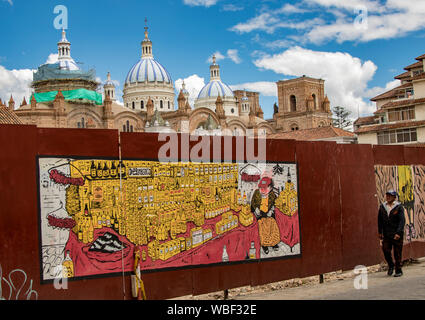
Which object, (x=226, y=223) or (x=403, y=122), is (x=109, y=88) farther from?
(x=226, y=223)

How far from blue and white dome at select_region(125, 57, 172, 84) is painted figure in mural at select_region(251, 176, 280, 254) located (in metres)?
78.1

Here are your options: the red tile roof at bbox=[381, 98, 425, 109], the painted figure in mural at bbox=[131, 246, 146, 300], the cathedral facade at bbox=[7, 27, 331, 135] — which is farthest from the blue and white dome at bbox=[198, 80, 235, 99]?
the painted figure in mural at bbox=[131, 246, 146, 300]

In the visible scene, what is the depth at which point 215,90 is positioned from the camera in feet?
319

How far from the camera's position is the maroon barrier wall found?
22.4 feet

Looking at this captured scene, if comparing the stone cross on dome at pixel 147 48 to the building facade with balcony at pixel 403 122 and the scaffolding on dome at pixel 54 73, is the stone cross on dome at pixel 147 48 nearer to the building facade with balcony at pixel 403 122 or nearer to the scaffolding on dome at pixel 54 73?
the scaffolding on dome at pixel 54 73

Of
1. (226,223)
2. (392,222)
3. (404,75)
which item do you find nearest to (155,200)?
(226,223)

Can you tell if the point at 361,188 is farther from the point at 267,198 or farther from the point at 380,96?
the point at 380,96

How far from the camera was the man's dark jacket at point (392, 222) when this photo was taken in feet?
33.0

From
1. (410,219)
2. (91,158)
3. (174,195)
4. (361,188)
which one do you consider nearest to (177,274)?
(174,195)

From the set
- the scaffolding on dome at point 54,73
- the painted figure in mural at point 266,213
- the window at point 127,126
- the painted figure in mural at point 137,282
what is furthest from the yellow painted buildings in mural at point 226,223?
the scaffolding on dome at point 54,73

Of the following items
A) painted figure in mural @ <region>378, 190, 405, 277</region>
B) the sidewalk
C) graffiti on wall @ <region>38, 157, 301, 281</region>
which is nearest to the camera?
graffiti on wall @ <region>38, 157, 301, 281</region>

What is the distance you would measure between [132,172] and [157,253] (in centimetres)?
124

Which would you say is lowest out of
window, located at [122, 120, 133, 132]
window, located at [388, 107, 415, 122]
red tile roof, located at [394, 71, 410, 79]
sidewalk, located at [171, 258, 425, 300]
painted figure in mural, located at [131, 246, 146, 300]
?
sidewalk, located at [171, 258, 425, 300]

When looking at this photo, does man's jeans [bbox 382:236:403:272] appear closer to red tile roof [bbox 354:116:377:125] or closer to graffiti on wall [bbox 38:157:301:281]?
graffiti on wall [bbox 38:157:301:281]
